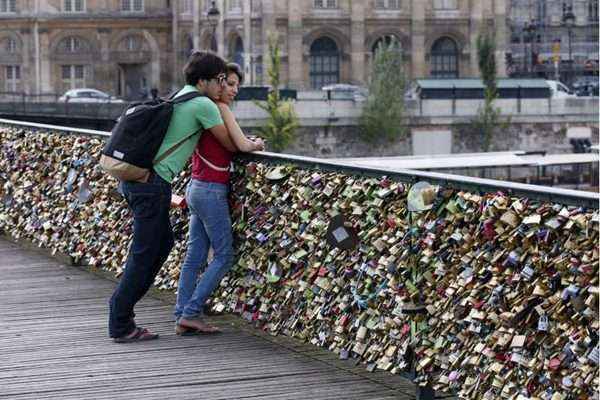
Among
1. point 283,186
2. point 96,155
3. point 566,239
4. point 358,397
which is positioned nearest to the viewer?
point 566,239

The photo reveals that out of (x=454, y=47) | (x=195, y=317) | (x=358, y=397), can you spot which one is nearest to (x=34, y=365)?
(x=195, y=317)

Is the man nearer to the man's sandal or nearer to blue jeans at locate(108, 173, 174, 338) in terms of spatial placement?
blue jeans at locate(108, 173, 174, 338)

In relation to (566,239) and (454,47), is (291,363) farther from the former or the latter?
(454,47)

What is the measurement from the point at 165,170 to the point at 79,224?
11.8 ft

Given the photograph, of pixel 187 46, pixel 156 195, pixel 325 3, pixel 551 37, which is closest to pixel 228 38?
→ pixel 325 3

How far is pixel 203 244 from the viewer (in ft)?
36.3

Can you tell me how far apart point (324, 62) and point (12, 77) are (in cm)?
1706

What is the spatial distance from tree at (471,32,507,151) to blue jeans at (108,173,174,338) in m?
68.6

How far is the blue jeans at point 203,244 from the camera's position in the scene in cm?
1083

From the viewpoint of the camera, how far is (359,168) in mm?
9750

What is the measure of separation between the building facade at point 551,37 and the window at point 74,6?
23411 millimetres

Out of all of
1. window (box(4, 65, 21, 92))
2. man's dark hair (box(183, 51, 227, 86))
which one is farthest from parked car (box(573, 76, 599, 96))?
man's dark hair (box(183, 51, 227, 86))

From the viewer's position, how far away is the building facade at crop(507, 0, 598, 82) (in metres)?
95.3

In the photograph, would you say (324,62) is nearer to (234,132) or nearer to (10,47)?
(10,47)
